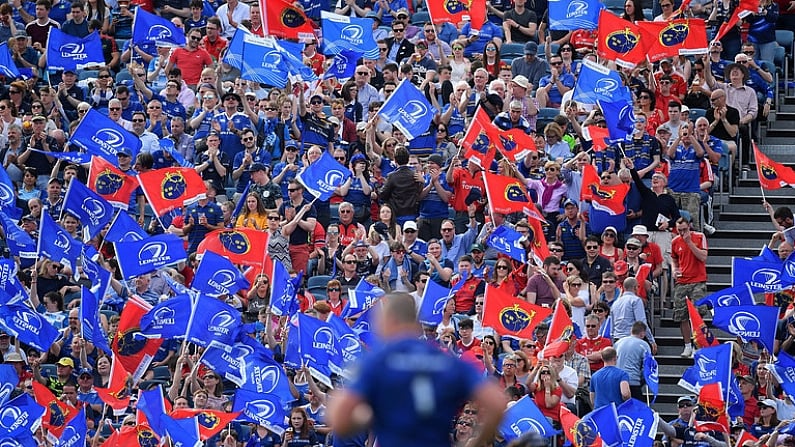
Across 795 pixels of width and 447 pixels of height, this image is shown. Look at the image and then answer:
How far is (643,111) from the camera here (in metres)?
24.7

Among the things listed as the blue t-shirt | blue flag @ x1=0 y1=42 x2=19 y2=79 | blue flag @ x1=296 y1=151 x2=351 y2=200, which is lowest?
blue flag @ x1=0 y1=42 x2=19 y2=79

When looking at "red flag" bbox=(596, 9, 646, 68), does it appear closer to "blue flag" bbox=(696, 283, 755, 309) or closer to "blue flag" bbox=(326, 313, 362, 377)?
"blue flag" bbox=(696, 283, 755, 309)

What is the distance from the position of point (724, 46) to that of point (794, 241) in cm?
465

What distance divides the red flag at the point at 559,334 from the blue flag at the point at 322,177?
410 cm

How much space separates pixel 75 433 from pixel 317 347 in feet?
8.42

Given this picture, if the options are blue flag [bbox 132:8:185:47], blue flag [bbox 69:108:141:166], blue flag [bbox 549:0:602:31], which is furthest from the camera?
blue flag [bbox 132:8:185:47]

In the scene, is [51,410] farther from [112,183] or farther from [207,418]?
[112,183]

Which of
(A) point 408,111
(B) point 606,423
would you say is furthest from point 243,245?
(B) point 606,423

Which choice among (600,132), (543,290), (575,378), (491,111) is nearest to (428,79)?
(491,111)

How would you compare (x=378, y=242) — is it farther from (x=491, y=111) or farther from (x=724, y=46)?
(x=724, y=46)

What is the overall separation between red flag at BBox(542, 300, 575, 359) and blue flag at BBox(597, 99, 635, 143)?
394cm

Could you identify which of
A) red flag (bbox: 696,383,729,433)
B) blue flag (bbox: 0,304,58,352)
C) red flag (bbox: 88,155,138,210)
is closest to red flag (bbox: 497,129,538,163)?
red flag (bbox: 88,155,138,210)

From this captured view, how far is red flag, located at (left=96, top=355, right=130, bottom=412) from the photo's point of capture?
68.5 ft

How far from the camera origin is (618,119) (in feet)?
79.7
